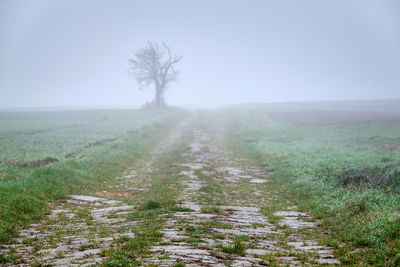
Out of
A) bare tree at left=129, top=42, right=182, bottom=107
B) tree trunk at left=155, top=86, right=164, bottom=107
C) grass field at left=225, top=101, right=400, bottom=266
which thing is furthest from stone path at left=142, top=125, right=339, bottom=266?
tree trunk at left=155, top=86, right=164, bottom=107

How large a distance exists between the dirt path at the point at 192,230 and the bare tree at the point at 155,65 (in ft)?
189

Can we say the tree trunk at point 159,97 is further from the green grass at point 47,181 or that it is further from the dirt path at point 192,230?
the dirt path at point 192,230

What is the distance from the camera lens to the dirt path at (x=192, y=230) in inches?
251

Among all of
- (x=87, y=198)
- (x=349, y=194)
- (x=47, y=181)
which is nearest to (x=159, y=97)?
(x=47, y=181)

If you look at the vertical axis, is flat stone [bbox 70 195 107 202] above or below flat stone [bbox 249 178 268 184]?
above

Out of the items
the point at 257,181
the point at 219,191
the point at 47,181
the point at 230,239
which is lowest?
the point at 257,181

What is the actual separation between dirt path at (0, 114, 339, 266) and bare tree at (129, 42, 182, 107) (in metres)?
57.7

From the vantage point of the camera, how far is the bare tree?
69.2m

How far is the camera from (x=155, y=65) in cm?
7019

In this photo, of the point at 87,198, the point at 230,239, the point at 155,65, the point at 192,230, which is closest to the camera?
the point at 230,239

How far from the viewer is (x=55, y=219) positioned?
9.80 meters

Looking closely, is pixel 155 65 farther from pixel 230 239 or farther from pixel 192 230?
pixel 230 239

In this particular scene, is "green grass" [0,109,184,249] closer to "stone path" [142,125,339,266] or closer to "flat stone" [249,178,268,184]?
"stone path" [142,125,339,266]

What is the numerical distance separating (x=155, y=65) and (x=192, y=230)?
66.2m
